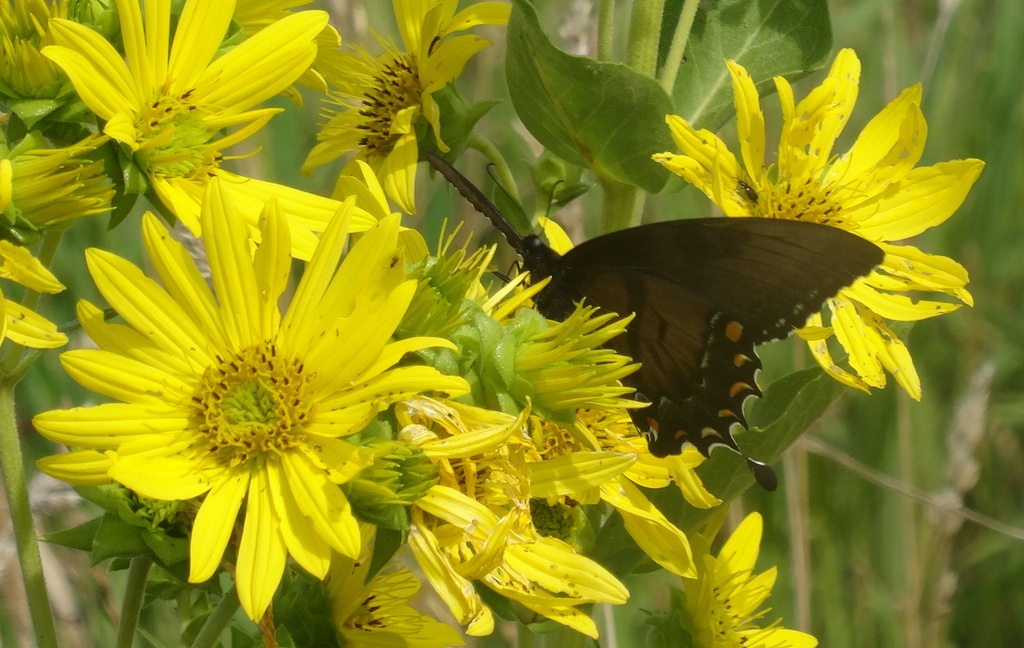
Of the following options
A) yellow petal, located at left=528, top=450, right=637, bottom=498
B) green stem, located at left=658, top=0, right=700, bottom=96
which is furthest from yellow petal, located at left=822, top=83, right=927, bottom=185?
yellow petal, located at left=528, top=450, right=637, bottom=498

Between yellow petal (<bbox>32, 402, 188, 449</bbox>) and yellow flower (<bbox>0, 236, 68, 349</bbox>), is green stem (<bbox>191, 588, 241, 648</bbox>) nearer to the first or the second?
yellow petal (<bbox>32, 402, 188, 449</bbox>)

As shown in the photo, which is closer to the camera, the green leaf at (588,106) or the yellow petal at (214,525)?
the yellow petal at (214,525)

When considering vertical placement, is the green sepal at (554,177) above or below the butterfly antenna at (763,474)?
above

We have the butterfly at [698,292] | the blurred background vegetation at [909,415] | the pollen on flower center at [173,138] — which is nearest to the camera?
the pollen on flower center at [173,138]

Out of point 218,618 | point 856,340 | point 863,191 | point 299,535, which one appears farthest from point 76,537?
point 863,191

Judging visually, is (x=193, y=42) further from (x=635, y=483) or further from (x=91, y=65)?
(x=635, y=483)

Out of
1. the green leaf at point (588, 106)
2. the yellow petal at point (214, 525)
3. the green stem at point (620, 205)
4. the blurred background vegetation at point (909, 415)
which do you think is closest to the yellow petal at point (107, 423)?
the yellow petal at point (214, 525)

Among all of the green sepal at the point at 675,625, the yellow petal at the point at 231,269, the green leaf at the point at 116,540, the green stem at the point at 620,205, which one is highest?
the green stem at the point at 620,205

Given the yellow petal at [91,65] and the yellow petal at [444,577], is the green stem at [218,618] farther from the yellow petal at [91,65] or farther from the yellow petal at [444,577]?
the yellow petal at [91,65]
